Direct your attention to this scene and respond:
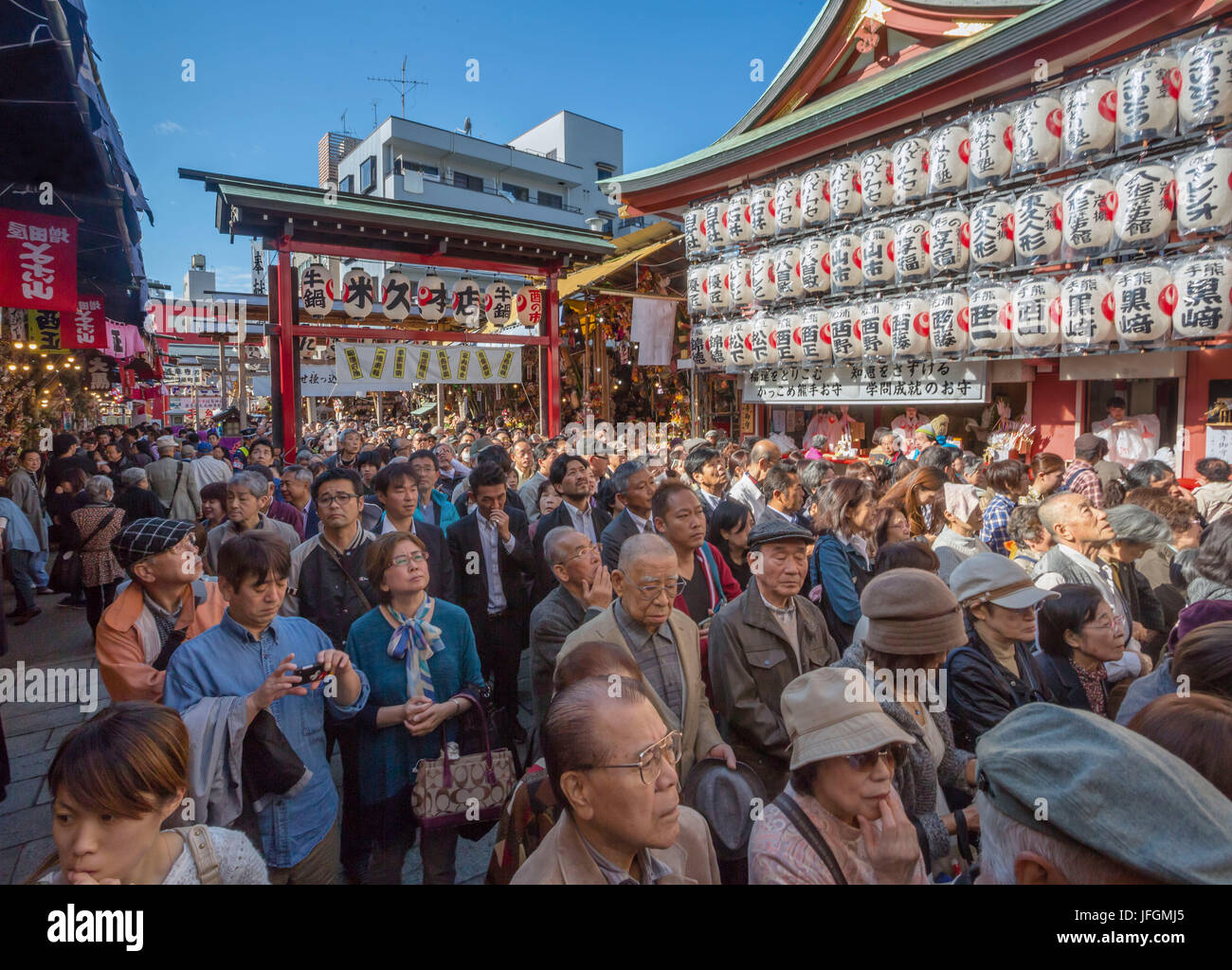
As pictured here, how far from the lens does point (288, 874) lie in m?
2.43

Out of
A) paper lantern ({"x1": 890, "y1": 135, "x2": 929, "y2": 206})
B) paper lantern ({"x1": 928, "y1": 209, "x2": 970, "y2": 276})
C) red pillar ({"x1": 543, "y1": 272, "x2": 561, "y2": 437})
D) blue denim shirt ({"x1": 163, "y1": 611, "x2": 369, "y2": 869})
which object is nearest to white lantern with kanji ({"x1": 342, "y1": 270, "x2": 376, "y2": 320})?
red pillar ({"x1": 543, "y1": 272, "x2": 561, "y2": 437})

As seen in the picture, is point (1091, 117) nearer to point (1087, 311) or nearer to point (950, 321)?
point (1087, 311)

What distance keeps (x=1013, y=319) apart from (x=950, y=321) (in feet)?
2.97

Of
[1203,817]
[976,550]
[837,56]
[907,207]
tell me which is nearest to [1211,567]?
[976,550]

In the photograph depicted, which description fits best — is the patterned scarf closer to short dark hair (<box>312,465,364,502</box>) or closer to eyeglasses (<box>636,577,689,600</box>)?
eyeglasses (<box>636,577,689,600</box>)

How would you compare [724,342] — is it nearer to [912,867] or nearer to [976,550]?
[976,550]

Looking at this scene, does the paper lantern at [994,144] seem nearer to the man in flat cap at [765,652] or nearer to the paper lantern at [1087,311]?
the paper lantern at [1087,311]

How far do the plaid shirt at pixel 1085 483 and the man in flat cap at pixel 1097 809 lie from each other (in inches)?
217

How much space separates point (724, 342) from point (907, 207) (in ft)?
13.7

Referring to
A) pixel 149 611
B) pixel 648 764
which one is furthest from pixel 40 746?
pixel 648 764

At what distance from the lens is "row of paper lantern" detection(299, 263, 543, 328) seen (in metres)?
11.3

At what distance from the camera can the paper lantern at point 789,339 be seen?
1245 centimetres

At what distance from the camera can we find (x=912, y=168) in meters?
10.4

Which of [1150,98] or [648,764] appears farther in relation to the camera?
[1150,98]
